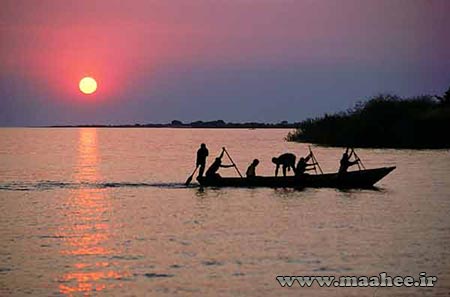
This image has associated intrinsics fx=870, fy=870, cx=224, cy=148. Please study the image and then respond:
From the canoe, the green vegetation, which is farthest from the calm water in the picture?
A: the green vegetation

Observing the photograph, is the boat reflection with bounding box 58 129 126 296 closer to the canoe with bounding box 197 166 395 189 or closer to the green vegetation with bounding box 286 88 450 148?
the canoe with bounding box 197 166 395 189

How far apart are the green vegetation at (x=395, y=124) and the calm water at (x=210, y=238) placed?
37716 mm

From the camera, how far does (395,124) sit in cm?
8269

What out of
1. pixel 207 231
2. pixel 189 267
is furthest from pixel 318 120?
pixel 189 267

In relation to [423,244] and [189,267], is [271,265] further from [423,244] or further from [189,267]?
[423,244]

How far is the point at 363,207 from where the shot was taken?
31.5 metres

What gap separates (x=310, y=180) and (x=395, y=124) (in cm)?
4719

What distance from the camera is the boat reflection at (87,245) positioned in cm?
1800

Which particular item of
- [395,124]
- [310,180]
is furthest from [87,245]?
[395,124]

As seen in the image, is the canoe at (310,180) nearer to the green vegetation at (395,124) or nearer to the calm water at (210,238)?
the calm water at (210,238)

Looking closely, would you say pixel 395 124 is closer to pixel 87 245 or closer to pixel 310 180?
pixel 310 180

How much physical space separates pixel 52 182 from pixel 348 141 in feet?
157

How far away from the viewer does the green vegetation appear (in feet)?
262

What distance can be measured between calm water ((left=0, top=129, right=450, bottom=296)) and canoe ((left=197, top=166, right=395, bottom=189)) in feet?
1.35
